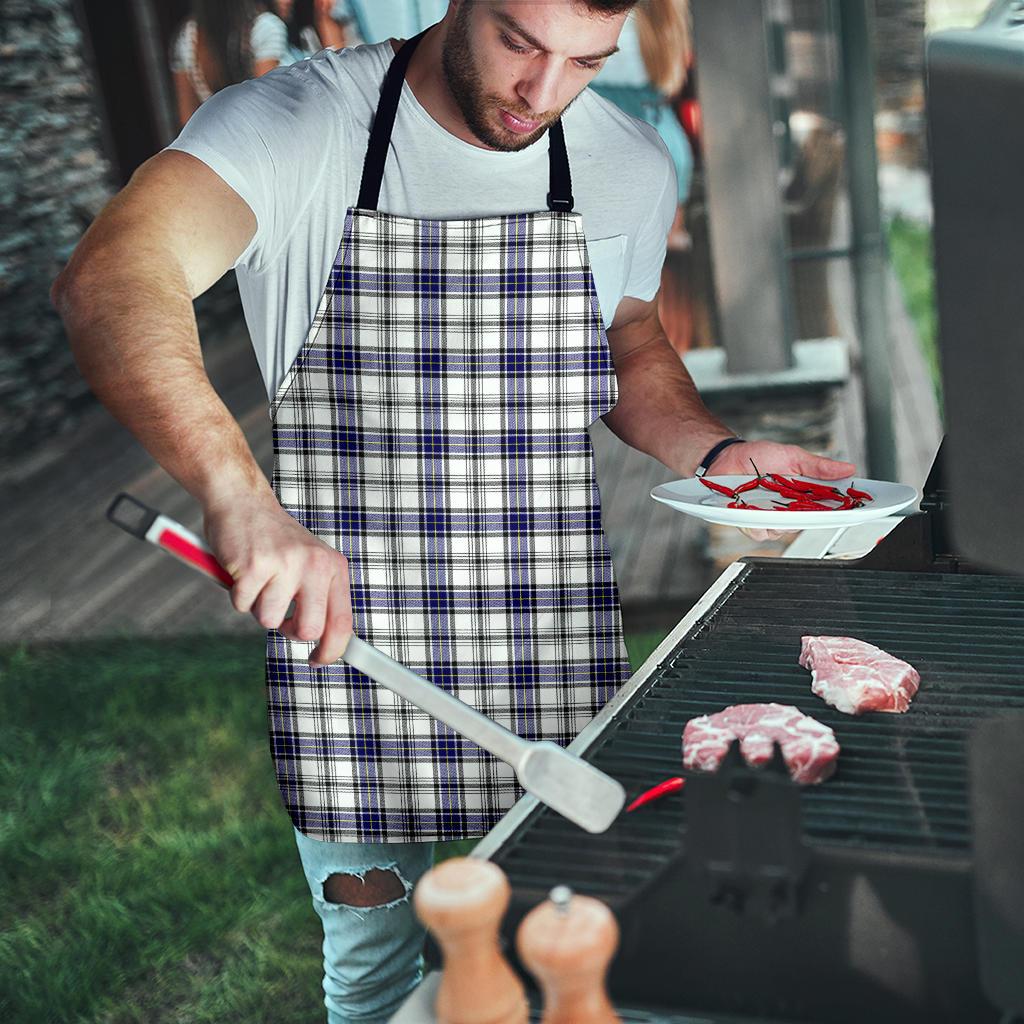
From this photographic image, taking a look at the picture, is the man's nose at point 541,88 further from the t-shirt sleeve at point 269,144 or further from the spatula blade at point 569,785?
the spatula blade at point 569,785

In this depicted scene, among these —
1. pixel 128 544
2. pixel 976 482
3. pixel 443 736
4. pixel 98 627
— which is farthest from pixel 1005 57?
pixel 128 544

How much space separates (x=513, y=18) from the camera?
5.57ft

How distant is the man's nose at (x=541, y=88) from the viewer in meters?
1.74

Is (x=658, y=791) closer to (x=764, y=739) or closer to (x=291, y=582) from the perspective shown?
(x=764, y=739)

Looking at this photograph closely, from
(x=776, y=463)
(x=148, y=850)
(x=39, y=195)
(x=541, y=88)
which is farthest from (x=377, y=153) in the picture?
(x=39, y=195)

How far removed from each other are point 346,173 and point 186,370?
545 mm

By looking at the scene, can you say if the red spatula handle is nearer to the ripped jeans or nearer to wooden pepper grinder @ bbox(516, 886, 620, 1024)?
wooden pepper grinder @ bbox(516, 886, 620, 1024)

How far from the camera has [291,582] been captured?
4.11ft

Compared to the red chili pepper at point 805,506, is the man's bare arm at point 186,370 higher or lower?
higher

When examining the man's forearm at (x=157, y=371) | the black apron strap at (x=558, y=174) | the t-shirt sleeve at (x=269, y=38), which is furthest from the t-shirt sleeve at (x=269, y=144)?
the t-shirt sleeve at (x=269, y=38)

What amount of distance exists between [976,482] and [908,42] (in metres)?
12.4

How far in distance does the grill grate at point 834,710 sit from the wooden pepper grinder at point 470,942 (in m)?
0.20

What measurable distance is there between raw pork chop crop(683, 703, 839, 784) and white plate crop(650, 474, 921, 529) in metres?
0.27

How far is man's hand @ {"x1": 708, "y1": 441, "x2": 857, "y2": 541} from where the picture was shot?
182 centimetres
